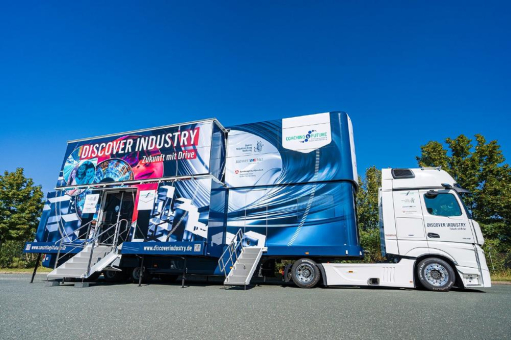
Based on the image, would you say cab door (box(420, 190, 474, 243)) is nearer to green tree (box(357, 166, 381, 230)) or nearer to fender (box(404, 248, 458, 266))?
fender (box(404, 248, 458, 266))

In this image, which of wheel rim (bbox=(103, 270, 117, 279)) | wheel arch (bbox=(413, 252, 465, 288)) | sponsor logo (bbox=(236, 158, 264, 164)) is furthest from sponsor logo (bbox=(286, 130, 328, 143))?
wheel rim (bbox=(103, 270, 117, 279))

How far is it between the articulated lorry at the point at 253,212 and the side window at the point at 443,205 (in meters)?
0.03

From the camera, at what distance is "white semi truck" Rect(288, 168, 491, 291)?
707 centimetres

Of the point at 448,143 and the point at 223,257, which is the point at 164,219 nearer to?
the point at 223,257

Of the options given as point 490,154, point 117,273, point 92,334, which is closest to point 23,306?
point 92,334

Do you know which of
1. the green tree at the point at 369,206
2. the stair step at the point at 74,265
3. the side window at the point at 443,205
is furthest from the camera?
the green tree at the point at 369,206

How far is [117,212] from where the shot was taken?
1120cm

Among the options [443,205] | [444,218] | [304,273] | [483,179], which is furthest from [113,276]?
[483,179]

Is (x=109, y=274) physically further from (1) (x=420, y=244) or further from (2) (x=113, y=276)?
(1) (x=420, y=244)

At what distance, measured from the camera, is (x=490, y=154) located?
62.3 feet

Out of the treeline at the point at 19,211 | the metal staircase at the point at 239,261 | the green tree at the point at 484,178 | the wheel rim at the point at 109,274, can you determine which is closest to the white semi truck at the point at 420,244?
the metal staircase at the point at 239,261

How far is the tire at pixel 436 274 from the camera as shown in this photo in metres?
7.00

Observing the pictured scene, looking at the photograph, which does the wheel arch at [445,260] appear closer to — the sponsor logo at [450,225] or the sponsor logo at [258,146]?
the sponsor logo at [450,225]

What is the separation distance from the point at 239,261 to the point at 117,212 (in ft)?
19.6
